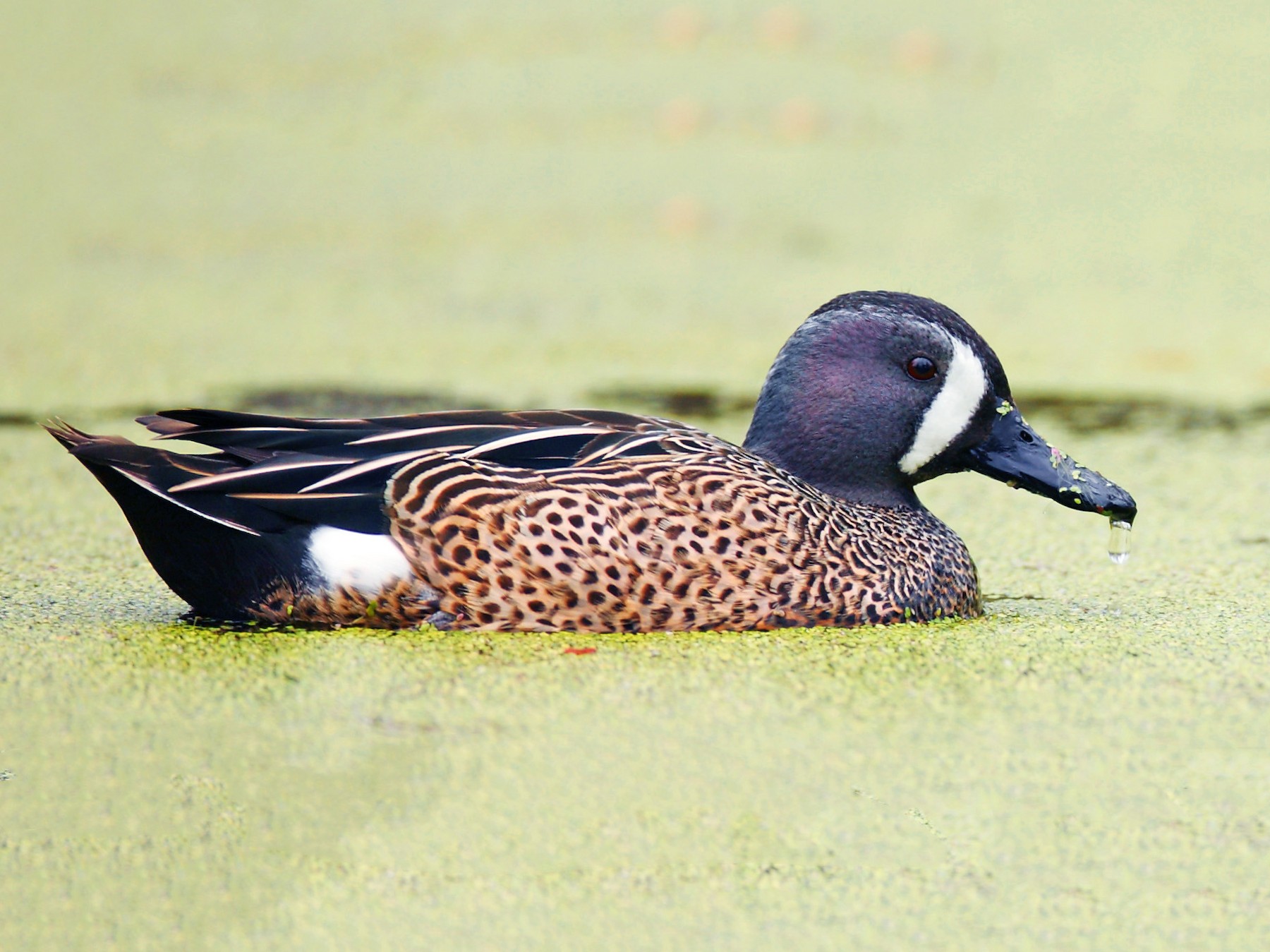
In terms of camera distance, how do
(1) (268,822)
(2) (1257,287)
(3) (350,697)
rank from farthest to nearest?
(2) (1257,287) → (3) (350,697) → (1) (268,822)

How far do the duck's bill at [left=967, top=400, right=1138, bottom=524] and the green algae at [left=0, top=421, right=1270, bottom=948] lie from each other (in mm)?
213

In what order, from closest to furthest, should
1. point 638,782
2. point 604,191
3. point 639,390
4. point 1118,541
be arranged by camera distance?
point 638,782
point 1118,541
point 639,390
point 604,191

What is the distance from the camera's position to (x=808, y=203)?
7.12m

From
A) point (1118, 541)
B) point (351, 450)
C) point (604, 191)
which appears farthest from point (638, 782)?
point (604, 191)

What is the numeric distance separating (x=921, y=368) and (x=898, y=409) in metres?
0.08

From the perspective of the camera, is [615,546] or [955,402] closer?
[615,546]

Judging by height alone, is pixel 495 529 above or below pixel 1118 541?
above

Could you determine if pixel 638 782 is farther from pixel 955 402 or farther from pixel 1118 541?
pixel 1118 541

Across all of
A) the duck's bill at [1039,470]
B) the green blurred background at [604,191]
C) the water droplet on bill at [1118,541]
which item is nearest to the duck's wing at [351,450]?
the duck's bill at [1039,470]

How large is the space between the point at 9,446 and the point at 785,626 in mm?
2458

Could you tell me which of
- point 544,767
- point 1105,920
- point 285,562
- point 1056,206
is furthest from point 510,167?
point 1105,920

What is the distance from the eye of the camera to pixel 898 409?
327cm

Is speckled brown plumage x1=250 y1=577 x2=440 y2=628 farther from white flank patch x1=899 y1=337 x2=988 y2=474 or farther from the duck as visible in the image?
white flank patch x1=899 y1=337 x2=988 y2=474

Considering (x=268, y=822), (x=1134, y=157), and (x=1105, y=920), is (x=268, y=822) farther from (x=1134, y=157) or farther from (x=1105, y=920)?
(x=1134, y=157)
